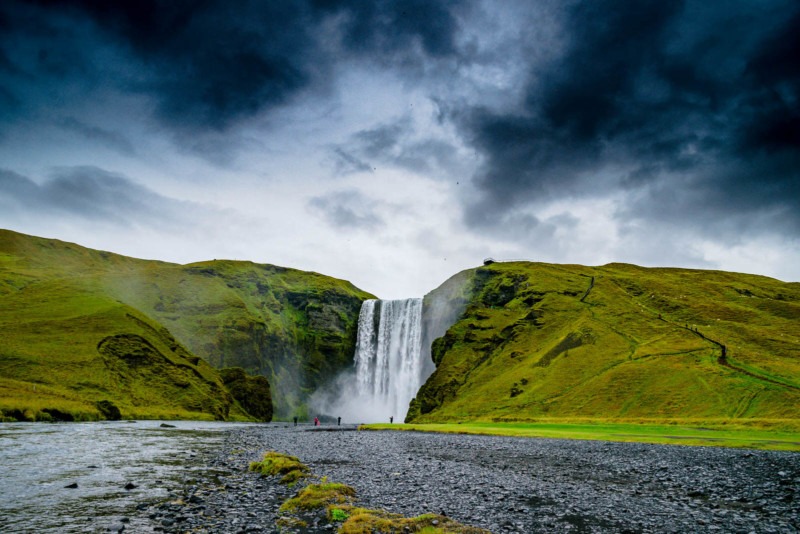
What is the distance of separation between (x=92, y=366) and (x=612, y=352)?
107491mm

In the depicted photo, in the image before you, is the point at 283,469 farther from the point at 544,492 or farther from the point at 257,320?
the point at 257,320

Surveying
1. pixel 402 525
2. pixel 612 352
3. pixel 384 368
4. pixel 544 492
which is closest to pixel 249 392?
pixel 384 368

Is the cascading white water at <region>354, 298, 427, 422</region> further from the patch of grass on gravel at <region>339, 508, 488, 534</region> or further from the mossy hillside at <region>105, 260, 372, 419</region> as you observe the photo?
the patch of grass on gravel at <region>339, 508, 488, 534</region>

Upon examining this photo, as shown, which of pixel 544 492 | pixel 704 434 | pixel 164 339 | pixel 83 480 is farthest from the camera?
pixel 164 339

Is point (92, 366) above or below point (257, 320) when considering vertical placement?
below

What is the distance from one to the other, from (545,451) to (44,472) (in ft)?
104

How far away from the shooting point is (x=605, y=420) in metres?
69.3

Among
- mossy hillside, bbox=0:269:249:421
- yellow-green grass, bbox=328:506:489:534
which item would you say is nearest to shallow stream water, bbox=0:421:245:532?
yellow-green grass, bbox=328:506:489:534

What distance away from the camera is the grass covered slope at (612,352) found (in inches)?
2768

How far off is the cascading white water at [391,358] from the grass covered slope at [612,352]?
34.8 feet

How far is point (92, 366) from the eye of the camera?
293ft

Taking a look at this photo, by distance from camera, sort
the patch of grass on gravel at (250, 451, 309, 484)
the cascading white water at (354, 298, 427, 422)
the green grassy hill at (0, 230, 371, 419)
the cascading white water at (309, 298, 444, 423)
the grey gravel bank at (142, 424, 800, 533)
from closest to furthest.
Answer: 1. the grey gravel bank at (142, 424, 800, 533)
2. the patch of grass on gravel at (250, 451, 309, 484)
3. the green grassy hill at (0, 230, 371, 419)
4. the cascading white water at (354, 298, 427, 422)
5. the cascading white water at (309, 298, 444, 423)

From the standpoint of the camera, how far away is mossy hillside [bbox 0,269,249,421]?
235 feet

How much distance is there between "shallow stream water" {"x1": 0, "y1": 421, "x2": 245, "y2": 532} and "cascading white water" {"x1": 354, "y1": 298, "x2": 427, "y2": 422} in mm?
101552
